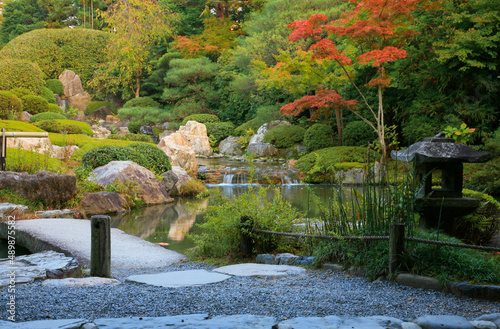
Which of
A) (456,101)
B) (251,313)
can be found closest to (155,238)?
(251,313)

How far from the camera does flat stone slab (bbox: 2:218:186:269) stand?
4.16 meters

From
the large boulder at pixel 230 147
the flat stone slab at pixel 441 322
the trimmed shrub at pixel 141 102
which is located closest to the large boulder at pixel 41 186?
the flat stone slab at pixel 441 322

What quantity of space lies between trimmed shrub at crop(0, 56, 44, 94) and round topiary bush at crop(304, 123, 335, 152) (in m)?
13.3

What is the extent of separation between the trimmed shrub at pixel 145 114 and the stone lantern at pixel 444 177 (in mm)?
17260

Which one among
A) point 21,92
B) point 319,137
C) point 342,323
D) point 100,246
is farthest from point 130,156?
point 21,92

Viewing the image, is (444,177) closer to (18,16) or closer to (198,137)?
(198,137)

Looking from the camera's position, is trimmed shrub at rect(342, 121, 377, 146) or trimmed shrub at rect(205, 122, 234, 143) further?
trimmed shrub at rect(205, 122, 234, 143)

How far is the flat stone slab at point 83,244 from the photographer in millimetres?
4160

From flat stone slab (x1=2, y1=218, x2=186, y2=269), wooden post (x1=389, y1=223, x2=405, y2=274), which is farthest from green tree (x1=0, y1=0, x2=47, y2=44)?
wooden post (x1=389, y1=223, x2=405, y2=274)

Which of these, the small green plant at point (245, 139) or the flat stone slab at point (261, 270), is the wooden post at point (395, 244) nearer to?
the flat stone slab at point (261, 270)

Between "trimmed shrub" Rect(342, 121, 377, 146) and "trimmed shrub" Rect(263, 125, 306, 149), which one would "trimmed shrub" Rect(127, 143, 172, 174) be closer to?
"trimmed shrub" Rect(342, 121, 377, 146)

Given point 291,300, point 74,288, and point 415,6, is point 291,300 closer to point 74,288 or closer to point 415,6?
point 74,288

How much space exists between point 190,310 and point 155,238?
3684 mm

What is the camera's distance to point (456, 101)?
11.6 meters
